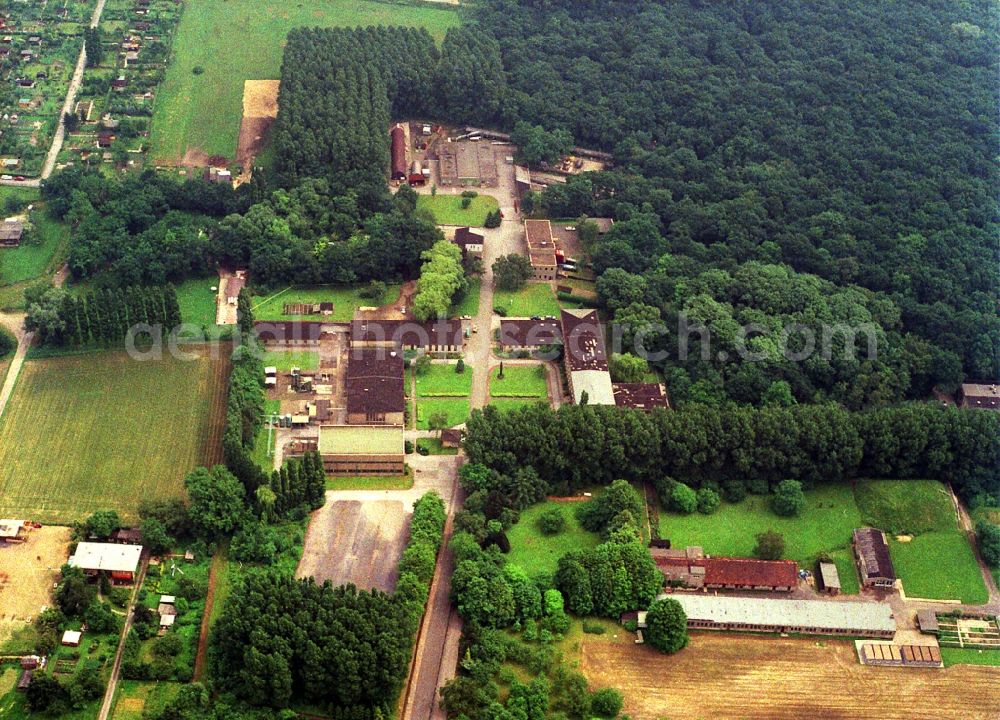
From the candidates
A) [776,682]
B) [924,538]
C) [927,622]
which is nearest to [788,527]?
[924,538]

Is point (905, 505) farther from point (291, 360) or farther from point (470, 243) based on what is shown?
point (291, 360)

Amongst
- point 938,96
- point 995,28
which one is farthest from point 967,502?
point 995,28

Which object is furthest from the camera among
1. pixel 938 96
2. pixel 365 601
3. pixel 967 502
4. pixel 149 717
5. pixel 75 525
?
pixel 938 96

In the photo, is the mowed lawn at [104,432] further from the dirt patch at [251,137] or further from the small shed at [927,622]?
the small shed at [927,622]

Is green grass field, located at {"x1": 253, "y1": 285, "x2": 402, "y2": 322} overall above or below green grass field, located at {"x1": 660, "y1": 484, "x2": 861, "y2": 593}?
above

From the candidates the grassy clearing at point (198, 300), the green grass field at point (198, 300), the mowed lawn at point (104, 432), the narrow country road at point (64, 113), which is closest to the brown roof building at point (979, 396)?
the mowed lawn at point (104, 432)

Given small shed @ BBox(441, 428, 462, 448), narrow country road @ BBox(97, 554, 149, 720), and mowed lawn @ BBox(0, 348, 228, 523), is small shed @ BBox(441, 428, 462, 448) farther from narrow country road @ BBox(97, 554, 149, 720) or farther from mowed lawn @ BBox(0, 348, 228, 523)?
narrow country road @ BBox(97, 554, 149, 720)

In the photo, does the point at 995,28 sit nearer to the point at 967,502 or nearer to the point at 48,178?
the point at 967,502

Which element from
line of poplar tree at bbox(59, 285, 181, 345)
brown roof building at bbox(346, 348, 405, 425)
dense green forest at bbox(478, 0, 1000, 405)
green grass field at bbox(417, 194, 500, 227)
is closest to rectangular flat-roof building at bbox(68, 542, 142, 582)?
→ brown roof building at bbox(346, 348, 405, 425)
